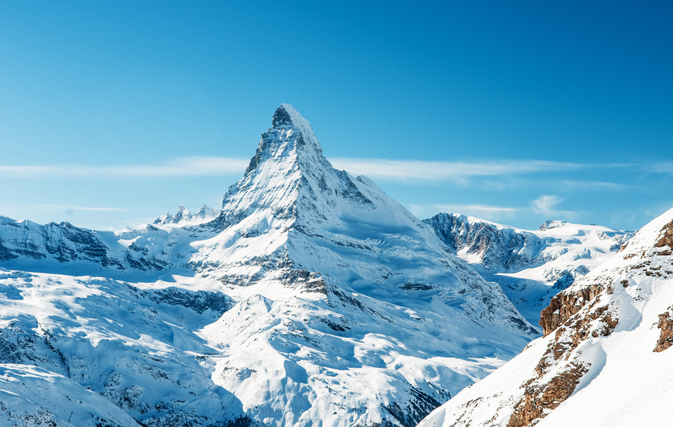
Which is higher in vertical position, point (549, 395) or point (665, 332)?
point (665, 332)

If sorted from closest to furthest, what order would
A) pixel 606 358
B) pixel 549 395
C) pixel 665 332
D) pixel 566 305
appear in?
1. pixel 665 332
2. pixel 606 358
3. pixel 549 395
4. pixel 566 305

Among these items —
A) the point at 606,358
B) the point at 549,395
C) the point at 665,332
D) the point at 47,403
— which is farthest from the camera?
the point at 47,403

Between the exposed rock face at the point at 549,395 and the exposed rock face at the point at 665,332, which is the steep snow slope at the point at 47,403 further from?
the exposed rock face at the point at 665,332

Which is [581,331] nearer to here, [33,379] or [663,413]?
[663,413]

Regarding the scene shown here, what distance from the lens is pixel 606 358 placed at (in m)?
67.2

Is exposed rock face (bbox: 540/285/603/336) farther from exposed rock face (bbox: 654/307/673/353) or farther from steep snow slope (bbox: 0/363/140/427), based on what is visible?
steep snow slope (bbox: 0/363/140/427)

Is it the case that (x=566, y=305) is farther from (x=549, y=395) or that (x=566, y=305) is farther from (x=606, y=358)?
(x=549, y=395)

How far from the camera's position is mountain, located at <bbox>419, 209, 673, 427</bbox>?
56.9 metres

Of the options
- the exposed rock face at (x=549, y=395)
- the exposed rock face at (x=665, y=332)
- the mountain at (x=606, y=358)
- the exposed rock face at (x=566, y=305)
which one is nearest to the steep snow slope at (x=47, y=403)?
the mountain at (x=606, y=358)

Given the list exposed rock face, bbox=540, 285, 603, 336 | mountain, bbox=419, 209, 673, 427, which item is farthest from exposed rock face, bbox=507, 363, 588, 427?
exposed rock face, bbox=540, 285, 603, 336

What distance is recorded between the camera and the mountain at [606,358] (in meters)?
56.9

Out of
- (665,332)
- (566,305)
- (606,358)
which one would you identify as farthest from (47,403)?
(665,332)

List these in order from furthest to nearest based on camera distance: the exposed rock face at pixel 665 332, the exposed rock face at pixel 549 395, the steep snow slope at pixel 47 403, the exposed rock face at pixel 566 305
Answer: the steep snow slope at pixel 47 403 → the exposed rock face at pixel 566 305 → the exposed rock face at pixel 549 395 → the exposed rock face at pixel 665 332

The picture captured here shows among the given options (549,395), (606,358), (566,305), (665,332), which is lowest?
(549,395)
